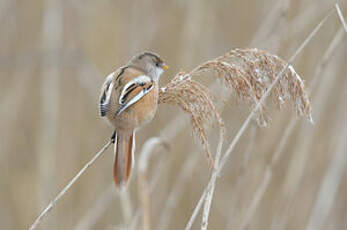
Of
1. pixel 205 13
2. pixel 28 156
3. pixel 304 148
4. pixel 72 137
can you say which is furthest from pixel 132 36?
pixel 304 148

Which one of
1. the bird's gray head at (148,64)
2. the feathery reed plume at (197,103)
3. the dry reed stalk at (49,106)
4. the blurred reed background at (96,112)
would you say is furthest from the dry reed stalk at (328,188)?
the dry reed stalk at (49,106)

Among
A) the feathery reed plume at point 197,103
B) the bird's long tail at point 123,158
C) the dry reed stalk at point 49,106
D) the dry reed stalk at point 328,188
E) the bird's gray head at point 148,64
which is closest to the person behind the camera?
the feathery reed plume at point 197,103

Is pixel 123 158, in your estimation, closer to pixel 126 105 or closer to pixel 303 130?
pixel 126 105

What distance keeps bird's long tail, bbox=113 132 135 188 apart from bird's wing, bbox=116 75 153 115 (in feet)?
0.41

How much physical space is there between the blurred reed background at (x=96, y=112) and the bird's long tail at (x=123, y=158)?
0.92m

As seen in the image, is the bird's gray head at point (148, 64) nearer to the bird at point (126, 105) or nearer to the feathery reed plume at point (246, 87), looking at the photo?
the bird at point (126, 105)

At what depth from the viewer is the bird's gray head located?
2374 mm

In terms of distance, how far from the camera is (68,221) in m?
3.12

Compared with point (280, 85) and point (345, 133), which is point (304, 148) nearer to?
point (345, 133)

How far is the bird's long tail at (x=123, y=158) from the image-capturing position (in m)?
1.74

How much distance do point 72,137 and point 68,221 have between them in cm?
55

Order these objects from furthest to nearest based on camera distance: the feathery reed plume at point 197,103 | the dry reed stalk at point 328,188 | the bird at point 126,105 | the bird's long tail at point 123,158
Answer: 1. the dry reed stalk at point 328,188
2. the bird at point 126,105
3. the bird's long tail at point 123,158
4. the feathery reed plume at point 197,103

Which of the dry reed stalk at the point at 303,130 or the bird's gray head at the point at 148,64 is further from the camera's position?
the bird's gray head at the point at 148,64

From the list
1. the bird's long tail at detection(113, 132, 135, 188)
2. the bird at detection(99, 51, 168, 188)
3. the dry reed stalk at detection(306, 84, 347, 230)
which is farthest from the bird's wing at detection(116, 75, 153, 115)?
the dry reed stalk at detection(306, 84, 347, 230)
